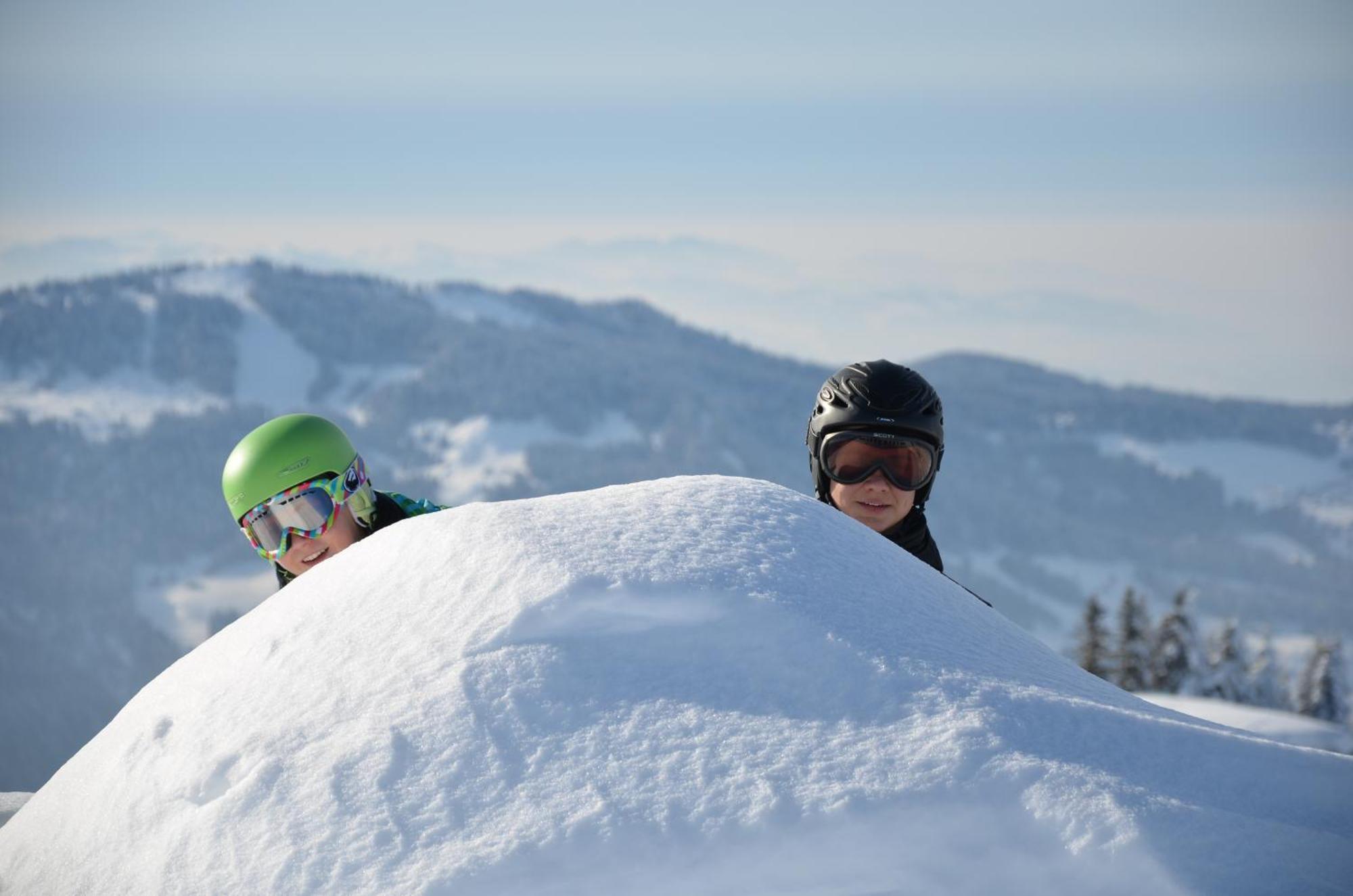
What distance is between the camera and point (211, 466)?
193375mm

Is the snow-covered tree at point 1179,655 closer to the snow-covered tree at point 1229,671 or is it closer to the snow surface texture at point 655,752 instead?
the snow-covered tree at point 1229,671

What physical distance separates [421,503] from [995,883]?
452cm

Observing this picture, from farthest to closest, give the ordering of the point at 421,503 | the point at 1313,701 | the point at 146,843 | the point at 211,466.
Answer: the point at 211,466, the point at 1313,701, the point at 421,503, the point at 146,843

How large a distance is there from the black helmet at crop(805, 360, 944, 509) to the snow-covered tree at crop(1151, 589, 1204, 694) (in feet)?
117

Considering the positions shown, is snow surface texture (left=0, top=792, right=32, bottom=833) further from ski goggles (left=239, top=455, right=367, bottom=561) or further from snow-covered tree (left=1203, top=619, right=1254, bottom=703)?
snow-covered tree (left=1203, top=619, right=1254, bottom=703)

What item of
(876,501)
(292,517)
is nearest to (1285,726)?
(876,501)

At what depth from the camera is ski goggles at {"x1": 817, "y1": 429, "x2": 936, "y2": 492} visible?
5.70 m

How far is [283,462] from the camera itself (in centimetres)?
588

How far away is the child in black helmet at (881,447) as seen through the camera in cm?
570

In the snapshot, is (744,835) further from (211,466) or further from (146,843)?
(211,466)

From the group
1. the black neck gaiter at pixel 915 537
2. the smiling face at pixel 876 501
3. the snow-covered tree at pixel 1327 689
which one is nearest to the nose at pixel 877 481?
the smiling face at pixel 876 501

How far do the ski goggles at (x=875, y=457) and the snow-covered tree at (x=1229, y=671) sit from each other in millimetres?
36418

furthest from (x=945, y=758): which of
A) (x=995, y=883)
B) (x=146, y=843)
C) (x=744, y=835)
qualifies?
(x=146, y=843)

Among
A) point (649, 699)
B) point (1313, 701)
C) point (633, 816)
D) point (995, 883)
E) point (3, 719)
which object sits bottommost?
point (3, 719)
